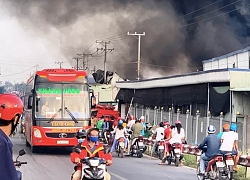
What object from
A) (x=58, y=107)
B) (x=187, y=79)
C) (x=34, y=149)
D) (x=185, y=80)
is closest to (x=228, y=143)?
(x=58, y=107)

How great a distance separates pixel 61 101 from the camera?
21.6 metres

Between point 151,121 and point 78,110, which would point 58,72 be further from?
point 151,121

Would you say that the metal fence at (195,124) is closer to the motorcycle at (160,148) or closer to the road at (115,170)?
the motorcycle at (160,148)

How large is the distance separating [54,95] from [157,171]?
642 cm

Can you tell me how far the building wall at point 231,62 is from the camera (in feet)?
155

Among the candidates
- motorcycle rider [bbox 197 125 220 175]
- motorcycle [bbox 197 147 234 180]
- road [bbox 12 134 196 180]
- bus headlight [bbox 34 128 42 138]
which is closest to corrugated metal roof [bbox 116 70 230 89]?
road [bbox 12 134 196 180]

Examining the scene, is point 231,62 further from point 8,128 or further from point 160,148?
point 8,128

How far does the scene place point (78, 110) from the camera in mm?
21562

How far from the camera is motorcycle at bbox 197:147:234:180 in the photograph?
12789mm

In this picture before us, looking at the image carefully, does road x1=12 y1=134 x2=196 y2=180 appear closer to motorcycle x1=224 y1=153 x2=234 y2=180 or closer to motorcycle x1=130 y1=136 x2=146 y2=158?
motorcycle x1=130 y1=136 x2=146 y2=158

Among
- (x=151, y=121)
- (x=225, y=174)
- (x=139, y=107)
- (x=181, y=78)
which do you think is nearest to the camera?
(x=225, y=174)

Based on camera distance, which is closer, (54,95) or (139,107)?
(54,95)

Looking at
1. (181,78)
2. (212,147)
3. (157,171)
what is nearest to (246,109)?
(181,78)

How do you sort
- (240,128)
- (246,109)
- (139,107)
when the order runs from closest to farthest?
(240,128), (246,109), (139,107)
